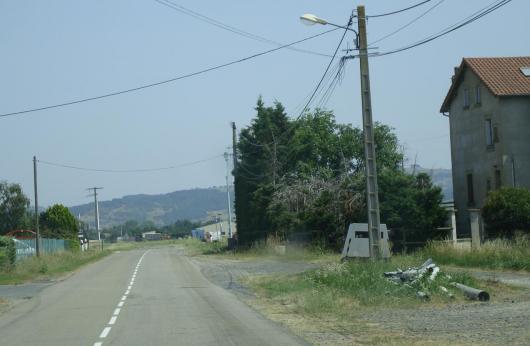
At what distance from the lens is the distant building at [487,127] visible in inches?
1718

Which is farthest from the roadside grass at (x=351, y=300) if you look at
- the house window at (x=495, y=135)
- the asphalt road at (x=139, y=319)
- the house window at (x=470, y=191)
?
the house window at (x=470, y=191)

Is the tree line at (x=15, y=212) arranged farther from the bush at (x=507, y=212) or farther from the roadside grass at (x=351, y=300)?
the roadside grass at (x=351, y=300)

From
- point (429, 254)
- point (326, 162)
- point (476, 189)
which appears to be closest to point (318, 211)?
point (476, 189)

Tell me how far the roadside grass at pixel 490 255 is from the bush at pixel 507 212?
14.2 ft

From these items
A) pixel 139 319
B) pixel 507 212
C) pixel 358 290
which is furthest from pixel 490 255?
pixel 139 319

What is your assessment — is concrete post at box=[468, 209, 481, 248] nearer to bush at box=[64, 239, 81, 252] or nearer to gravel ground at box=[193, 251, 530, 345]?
gravel ground at box=[193, 251, 530, 345]

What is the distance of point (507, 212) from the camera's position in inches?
1358

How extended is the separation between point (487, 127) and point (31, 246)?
32635 millimetres

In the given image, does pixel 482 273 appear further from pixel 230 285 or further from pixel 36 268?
→ pixel 36 268

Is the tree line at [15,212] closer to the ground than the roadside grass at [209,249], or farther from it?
farther from it

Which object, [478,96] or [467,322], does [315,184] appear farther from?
[467,322]

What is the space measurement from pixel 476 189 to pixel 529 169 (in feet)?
15.6

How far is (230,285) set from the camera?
28.1 m

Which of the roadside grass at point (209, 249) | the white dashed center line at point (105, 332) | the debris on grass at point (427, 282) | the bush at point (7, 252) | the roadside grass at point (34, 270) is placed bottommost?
the roadside grass at point (209, 249)
